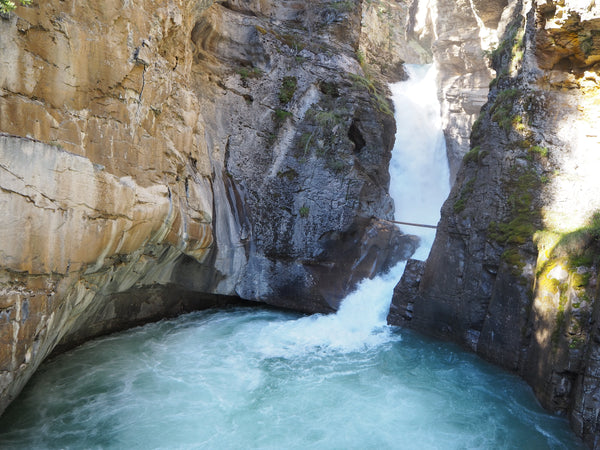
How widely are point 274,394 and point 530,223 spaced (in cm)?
597

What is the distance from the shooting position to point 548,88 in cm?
879

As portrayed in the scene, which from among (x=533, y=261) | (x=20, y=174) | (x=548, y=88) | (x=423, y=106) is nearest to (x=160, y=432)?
(x=20, y=174)

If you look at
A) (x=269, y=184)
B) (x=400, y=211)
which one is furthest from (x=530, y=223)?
(x=400, y=211)

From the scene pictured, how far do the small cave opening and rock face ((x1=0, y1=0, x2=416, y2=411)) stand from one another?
4 cm

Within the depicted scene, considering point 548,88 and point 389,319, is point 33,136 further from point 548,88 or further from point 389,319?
point 548,88

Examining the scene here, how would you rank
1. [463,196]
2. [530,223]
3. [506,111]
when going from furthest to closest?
1. [463,196]
2. [506,111]
3. [530,223]

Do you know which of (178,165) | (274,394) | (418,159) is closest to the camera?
(274,394)

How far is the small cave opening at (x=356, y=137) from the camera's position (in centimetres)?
1234

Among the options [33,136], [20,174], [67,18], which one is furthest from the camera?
[67,18]

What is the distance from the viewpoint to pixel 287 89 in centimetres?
1185

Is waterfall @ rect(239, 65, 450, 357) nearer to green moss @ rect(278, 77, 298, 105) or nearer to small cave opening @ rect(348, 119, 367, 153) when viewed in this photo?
small cave opening @ rect(348, 119, 367, 153)

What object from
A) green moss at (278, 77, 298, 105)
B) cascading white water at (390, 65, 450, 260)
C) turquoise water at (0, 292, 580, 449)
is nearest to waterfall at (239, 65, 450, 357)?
cascading white water at (390, 65, 450, 260)

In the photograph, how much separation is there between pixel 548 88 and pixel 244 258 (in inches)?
319

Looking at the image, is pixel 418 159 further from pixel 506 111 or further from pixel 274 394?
pixel 274 394
